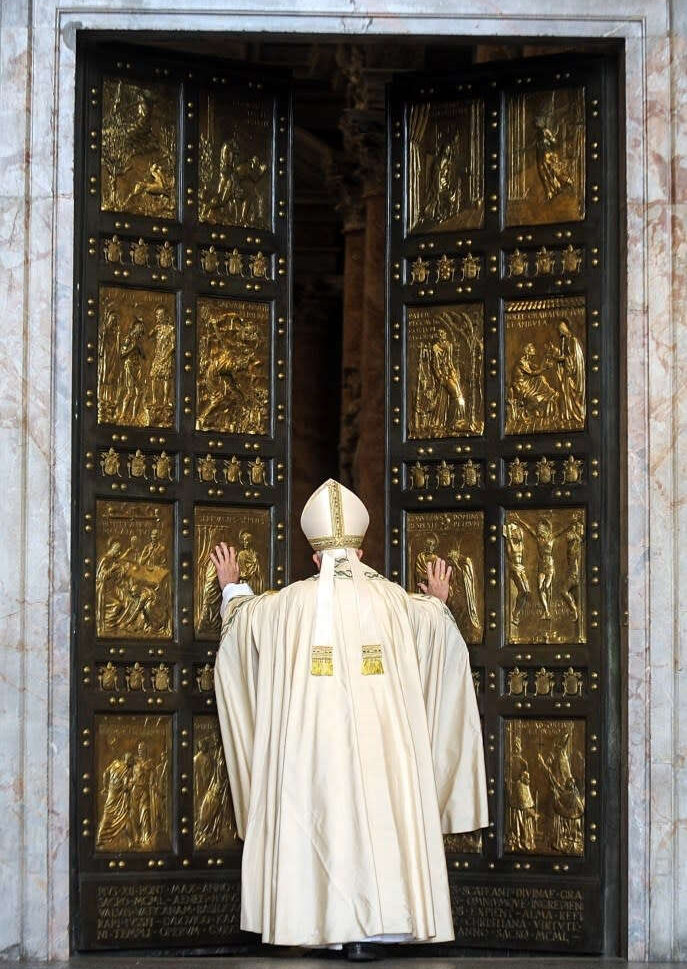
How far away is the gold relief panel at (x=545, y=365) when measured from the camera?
31.7ft

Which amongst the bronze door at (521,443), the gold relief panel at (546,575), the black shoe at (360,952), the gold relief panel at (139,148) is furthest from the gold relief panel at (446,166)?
the black shoe at (360,952)

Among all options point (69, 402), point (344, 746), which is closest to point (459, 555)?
point (344, 746)

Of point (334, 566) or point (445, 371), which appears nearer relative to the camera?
point (334, 566)

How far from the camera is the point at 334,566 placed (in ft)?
30.1

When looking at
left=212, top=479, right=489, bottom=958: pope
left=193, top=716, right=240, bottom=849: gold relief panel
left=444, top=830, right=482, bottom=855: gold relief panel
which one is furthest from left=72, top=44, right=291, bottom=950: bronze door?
left=444, top=830, right=482, bottom=855: gold relief panel

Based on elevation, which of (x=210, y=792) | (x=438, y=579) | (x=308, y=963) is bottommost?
(x=308, y=963)

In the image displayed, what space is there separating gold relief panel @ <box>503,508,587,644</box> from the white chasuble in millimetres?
405

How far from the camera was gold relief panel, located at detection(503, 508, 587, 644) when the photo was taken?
9.56 meters

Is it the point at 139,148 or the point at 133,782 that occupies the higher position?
the point at 139,148

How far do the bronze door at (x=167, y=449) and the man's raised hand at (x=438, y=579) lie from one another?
78cm

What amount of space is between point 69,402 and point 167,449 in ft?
2.32

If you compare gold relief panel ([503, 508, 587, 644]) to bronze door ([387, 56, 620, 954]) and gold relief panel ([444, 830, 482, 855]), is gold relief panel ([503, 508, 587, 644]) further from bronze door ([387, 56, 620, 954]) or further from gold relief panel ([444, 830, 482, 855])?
gold relief panel ([444, 830, 482, 855])

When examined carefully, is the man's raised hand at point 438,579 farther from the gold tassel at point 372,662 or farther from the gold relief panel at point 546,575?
the gold tassel at point 372,662

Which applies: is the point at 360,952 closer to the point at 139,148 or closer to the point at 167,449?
the point at 167,449
